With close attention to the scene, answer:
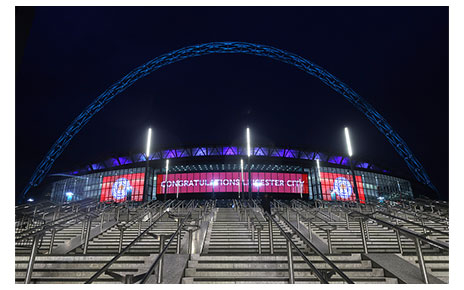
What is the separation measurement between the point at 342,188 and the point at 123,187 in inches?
1867

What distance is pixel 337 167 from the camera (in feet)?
179

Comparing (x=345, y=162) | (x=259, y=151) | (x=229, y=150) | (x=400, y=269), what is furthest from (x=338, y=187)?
(x=400, y=269)

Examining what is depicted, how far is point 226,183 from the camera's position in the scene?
1906 inches

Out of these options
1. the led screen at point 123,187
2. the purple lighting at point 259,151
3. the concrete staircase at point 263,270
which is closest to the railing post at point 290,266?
the concrete staircase at point 263,270

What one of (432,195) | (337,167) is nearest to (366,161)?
(337,167)

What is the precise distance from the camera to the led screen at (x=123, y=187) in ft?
168

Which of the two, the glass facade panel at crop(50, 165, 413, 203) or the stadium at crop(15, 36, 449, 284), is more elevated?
the stadium at crop(15, 36, 449, 284)

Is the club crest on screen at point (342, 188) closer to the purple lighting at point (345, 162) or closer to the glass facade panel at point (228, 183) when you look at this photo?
the glass facade panel at point (228, 183)

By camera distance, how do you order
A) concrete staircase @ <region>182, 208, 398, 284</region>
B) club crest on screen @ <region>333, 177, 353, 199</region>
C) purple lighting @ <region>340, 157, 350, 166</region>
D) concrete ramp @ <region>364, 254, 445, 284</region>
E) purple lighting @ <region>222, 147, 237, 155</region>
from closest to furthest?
1. concrete ramp @ <region>364, 254, 445, 284</region>
2. concrete staircase @ <region>182, 208, 398, 284</region>
3. club crest on screen @ <region>333, 177, 353, 199</region>
4. purple lighting @ <region>222, 147, 237, 155</region>
5. purple lighting @ <region>340, 157, 350, 166</region>

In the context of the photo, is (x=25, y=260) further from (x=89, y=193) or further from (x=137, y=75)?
(x=89, y=193)

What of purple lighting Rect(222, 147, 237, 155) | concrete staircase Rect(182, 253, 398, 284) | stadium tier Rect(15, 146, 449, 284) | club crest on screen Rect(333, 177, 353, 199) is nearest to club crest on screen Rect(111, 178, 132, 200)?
purple lighting Rect(222, 147, 237, 155)

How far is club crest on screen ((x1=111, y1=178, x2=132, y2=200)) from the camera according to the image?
5216cm

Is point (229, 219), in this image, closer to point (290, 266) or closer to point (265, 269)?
point (265, 269)

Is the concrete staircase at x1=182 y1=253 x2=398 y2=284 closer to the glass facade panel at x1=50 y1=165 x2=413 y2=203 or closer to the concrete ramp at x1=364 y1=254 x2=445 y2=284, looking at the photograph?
the concrete ramp at x1=364 y1=254 x2=445 y2=284
